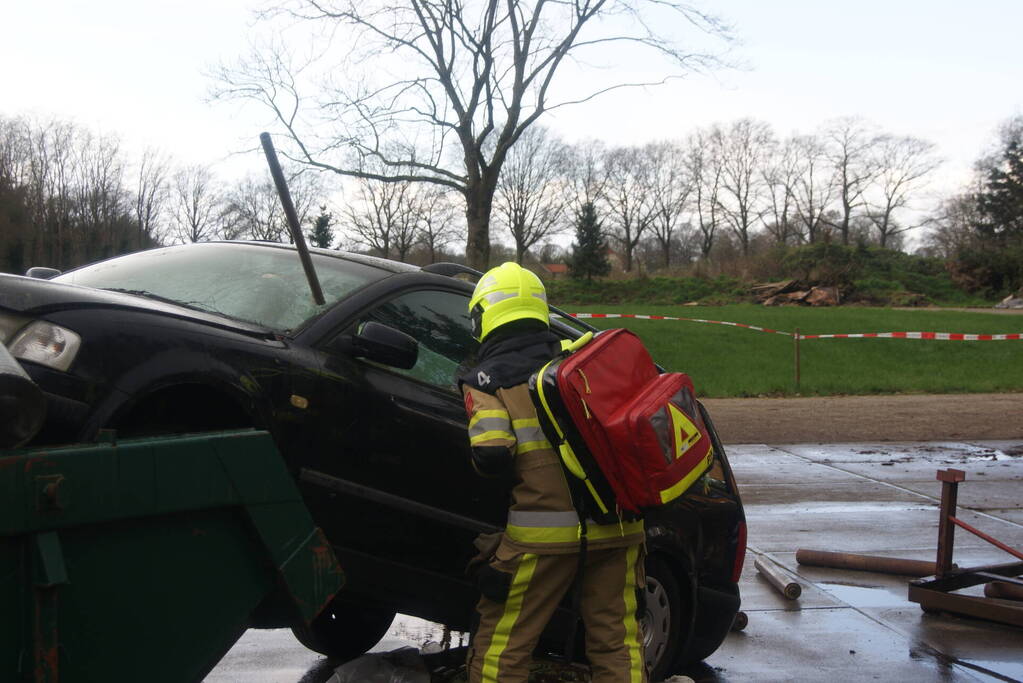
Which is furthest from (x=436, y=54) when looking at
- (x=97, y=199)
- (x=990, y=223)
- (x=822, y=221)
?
(x=822, y=221)

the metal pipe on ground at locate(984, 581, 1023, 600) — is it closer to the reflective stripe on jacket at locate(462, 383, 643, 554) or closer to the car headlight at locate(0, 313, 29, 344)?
the reflective stripe on jacket at locate(462, 383, 643, 554)

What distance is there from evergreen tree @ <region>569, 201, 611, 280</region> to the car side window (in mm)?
52876

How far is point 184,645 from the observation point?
2521mm

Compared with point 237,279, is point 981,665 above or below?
below

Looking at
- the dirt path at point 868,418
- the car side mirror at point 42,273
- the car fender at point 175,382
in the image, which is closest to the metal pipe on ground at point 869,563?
the car fender at point 175,382

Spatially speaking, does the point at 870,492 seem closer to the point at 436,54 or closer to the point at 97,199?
the point at 436,54

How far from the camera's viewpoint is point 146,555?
243cm

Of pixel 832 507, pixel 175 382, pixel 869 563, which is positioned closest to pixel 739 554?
pixel 869 563

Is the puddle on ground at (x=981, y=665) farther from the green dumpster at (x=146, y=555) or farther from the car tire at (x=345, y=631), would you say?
the green dumpster at (x=146, y=555)

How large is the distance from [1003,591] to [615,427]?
3919 millimetres

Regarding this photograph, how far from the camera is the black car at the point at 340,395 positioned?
2998 mm

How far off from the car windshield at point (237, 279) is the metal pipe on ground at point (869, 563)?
3.72m

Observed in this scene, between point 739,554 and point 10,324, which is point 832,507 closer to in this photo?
point 739,554

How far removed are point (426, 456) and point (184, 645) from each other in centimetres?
130
